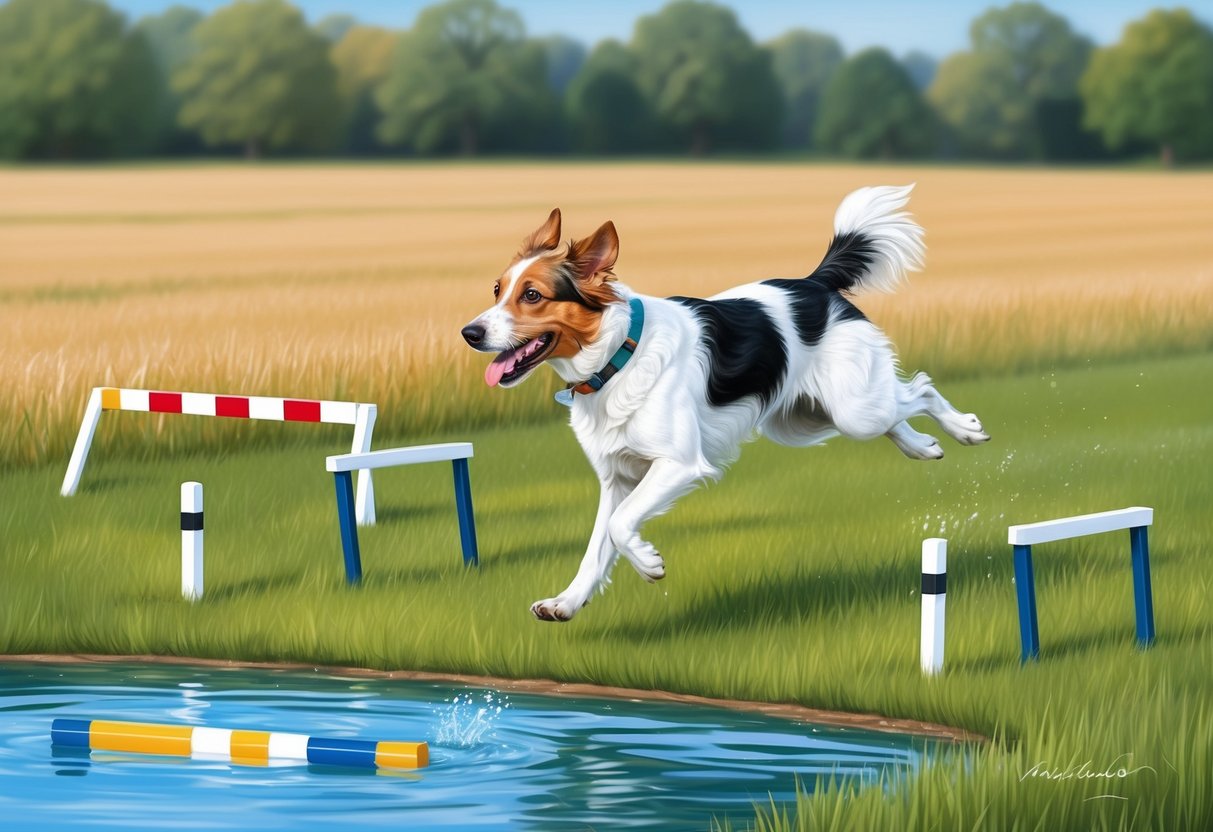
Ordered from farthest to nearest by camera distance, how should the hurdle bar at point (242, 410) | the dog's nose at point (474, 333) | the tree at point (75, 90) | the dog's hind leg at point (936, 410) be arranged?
the tree at point (75, 90), the hurdle bar at point (242, 410), the dog's hind leg at point (936, 410), the dog's nose at point (474, 333)

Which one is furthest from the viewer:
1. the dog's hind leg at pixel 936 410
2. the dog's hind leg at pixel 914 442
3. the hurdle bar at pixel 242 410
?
the hurdle bar at pixel 242 410

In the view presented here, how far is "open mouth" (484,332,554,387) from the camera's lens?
27.6 feet

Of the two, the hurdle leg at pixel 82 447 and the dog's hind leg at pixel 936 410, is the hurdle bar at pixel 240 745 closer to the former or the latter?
the dog's hind leg at pixel 936 410

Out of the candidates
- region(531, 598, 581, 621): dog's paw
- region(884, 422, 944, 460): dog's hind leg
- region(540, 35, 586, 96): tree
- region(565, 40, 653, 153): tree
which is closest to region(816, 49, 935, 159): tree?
region(565, 40, 653, 153): tree

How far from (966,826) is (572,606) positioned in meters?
2.98

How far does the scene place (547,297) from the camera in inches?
331

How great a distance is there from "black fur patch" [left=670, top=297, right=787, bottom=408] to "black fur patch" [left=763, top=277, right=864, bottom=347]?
0.79 ft

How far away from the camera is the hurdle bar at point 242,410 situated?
37.8 ft

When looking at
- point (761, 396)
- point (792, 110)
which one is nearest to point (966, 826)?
point (761, 396)

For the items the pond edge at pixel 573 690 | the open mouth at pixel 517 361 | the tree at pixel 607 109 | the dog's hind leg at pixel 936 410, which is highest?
the tree at pixel 607 109

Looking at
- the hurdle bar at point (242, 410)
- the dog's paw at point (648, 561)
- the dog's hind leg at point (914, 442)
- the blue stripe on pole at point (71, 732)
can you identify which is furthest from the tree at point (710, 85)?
the blue stripe on pole at point (71, 732)

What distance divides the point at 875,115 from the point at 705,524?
74538 mm

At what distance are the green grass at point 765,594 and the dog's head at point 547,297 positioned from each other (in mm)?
1341
